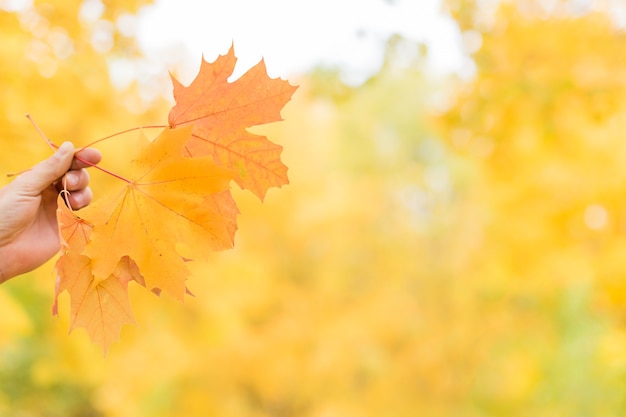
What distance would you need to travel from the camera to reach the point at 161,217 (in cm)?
81

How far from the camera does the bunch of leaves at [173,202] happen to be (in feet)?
2.61

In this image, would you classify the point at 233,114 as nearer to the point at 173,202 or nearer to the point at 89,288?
the point at 173,202

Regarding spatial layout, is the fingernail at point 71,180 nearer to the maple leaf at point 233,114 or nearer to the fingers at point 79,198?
the fingers at point 79,198

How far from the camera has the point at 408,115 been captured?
10148mm

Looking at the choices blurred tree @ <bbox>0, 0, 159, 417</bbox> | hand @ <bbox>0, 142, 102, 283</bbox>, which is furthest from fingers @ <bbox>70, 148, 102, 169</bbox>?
A: blurred tree @ <bbox>0, 0, 159, 417</bbox>

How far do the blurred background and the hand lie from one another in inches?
66.9

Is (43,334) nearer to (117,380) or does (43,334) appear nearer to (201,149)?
(117,380)

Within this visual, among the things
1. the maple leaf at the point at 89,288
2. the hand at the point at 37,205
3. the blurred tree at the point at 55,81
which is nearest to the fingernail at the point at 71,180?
the hand at the point at 37,205

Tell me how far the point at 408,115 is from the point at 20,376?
591cm

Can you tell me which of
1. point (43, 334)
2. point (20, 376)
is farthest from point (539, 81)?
point (20, 376)

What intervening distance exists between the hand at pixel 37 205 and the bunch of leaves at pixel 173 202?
0.15 metres

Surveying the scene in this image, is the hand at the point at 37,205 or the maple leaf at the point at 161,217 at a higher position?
the hand at the point at 37,205

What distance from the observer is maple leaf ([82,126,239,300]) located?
79 centimetres

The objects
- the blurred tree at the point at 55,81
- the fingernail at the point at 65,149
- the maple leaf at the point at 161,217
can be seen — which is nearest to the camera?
the maple leaf at the point at 161,217
